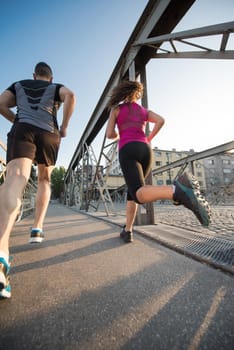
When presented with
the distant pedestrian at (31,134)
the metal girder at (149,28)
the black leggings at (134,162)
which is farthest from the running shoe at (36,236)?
the metal girder at (149,28)

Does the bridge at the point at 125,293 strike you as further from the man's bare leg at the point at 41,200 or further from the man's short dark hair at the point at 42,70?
the man's short dark hair at the point at 42,70

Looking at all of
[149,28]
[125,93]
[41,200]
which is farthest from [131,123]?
[149,28]

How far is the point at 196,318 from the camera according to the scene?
22.9 inches

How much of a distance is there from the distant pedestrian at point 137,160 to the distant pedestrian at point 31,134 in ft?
1.66

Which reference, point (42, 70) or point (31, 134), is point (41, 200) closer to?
point (31, 134)

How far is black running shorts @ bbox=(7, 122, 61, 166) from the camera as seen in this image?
3.27 ft

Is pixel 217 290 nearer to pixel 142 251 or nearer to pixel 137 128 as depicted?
pixel 142 251

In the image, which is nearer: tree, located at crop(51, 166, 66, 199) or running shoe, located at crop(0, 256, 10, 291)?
running shoe, located at crop(0, 256, 10, 291)

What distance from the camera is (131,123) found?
1.52 metres

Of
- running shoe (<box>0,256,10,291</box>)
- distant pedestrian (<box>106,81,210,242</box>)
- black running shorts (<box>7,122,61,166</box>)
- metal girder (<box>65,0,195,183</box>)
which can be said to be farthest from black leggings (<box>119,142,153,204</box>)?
metal girder (<box>65,0,195,183</box>)

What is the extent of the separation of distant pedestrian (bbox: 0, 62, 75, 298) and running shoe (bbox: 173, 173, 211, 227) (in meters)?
0.97

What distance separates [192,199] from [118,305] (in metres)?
0.75

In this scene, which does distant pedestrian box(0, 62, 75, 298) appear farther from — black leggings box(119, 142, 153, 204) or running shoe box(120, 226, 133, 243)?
running shoe box(120, 226, 133, 243)

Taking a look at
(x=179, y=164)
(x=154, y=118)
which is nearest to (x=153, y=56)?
(x=154, y=118)
